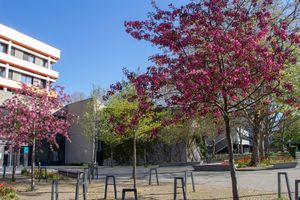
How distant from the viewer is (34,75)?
178 ft

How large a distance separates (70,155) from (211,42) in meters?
39.6

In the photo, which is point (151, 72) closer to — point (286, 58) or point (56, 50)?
point (286, 58)

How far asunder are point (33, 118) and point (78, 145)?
28766 mm

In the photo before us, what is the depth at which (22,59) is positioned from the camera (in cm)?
5222

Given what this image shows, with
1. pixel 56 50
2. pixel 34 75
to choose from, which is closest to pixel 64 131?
pixel 34 75

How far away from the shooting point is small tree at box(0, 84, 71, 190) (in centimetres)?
1485

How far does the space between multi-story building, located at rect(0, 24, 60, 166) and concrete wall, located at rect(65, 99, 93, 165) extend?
6378mm

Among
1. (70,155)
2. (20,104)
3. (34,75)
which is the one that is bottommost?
(70,155)

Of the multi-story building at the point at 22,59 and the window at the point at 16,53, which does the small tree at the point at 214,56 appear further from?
the window at the point at 16,53

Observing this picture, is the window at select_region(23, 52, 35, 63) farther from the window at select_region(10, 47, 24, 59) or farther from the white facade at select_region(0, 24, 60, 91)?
the window at select_region(10, 47, 24, 59)

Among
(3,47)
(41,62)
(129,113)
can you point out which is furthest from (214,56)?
(41,62)

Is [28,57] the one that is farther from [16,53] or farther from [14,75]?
[14,75]

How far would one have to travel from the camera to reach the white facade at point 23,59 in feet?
159

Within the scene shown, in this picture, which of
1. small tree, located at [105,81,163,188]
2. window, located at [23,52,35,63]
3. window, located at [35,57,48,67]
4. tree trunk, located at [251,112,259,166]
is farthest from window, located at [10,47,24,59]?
tree trunk, located at [251,112,259,166]
